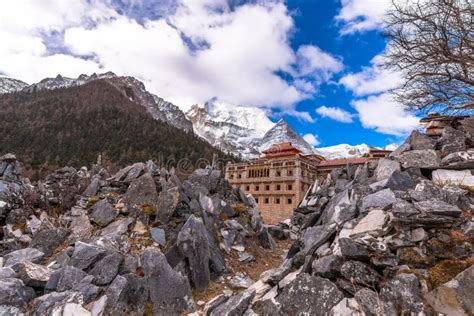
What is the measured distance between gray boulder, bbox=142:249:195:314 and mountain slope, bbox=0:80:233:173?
64029mm

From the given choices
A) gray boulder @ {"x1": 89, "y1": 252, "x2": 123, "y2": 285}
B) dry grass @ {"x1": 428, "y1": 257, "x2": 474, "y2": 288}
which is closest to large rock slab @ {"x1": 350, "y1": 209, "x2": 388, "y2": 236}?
dry grass @ {"x1": 428, "y1": 257, "x2": 474, "y2": 288}

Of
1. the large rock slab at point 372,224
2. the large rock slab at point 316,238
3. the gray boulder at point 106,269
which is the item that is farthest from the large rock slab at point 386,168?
the gray boulder at point 106,269

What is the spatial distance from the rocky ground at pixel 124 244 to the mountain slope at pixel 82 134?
5734cm

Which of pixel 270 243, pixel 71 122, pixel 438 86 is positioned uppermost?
pixel 71 122

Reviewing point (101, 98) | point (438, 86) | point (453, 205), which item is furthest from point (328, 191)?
point (101, 98)

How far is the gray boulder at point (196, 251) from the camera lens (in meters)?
8.98

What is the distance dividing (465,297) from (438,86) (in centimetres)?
719

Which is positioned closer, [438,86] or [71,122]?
[438,86]

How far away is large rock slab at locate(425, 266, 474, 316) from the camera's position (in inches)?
159

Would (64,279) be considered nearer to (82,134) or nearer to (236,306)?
(236,306)

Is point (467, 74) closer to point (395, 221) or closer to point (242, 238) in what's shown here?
point (395, 221)

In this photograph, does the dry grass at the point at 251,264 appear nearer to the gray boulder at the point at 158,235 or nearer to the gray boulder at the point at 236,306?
the gray boulder at the point at 158,235

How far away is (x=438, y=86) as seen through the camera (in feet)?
29.6

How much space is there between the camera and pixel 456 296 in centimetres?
416
